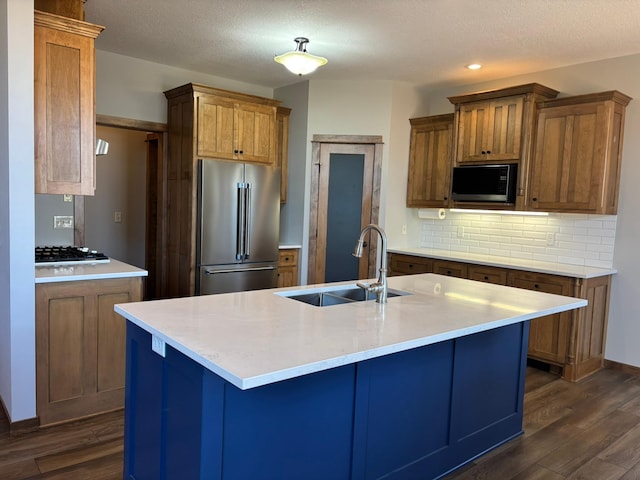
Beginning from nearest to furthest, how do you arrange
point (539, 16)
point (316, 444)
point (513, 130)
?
point (316, 444)
point (539, 16)
point (513, 130)

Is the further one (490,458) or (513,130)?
(513,130)

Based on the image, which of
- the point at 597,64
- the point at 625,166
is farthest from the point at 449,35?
the point at 625,166

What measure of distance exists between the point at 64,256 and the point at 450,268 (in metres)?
3.28

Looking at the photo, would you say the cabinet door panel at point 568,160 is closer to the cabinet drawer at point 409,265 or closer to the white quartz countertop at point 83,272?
the cabinet drawer at point 409,265

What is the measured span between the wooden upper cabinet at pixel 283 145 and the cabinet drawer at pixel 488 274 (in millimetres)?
2228

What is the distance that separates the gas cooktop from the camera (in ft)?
10.1

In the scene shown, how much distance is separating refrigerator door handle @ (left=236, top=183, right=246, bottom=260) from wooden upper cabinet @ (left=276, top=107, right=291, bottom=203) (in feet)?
2.75

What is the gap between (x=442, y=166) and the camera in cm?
502

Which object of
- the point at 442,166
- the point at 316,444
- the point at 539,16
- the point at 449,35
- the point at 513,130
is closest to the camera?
the point at 316,444

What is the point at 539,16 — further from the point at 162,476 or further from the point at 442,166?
the point at 162,476

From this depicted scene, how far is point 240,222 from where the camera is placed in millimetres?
4574

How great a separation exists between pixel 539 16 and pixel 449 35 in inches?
25.6

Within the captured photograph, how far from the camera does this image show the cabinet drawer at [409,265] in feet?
15.9

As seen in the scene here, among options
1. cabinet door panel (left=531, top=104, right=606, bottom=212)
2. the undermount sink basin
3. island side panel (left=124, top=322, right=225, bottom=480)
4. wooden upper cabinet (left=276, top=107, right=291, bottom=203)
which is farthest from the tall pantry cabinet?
cabinet door panel (left=531, top=104, right=606, bottom=212)
